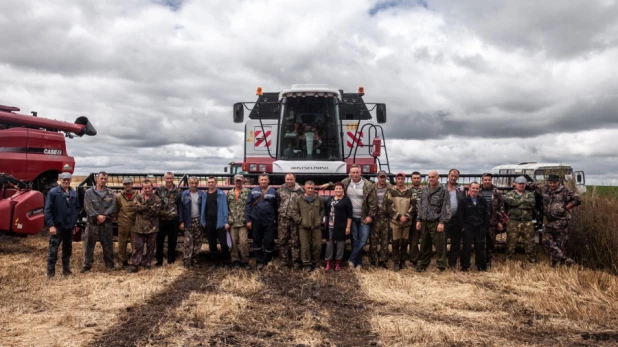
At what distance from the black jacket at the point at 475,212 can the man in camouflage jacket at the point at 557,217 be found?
3.38 feet

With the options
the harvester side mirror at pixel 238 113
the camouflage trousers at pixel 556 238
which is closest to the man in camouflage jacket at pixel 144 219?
the harvester side mirror at pixel 238 113

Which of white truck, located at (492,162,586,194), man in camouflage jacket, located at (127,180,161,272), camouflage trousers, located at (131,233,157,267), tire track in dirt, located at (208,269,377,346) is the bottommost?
tire track in dirt, located at (208,269,377,346)

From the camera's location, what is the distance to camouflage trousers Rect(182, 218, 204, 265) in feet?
23.6

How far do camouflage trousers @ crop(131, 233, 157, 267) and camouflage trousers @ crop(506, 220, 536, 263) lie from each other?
18.5 feet

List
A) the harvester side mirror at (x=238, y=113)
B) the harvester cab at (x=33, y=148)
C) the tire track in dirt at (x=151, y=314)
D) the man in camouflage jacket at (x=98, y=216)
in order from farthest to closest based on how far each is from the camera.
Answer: the harvester cab at (x=33, y=148) < the harvester side mirror at (x=238, y=113) < the man in camouflage jacket at (x=98, y=216) < the tire track in dirt at (x=151, y=314)

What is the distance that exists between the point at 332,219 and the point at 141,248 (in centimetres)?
300

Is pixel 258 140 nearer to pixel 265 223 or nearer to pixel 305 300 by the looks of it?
pixel 265 223

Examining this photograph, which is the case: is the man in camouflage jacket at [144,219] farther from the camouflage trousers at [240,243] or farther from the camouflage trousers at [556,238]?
the camouflage trousers at [556,238]

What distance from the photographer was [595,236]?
7.64 m

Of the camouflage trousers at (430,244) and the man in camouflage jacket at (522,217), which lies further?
the man in camouflage jacket at (522,217)

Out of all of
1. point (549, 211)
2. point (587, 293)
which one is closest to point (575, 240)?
point (549, 211)

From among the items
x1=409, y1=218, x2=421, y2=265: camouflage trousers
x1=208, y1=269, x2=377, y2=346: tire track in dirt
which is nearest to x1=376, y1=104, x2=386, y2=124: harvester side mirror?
x1=409, y1=218, x2=421, y2=265: camouflage trousers

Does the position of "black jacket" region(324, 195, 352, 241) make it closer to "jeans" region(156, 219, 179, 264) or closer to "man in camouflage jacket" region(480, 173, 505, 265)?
"man in camouflage jacket" region(480, 173, 505, 265)

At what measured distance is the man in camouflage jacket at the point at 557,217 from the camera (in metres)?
7.02
